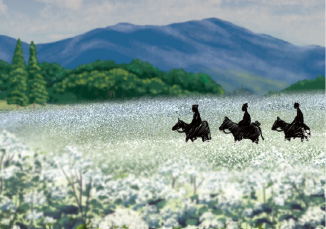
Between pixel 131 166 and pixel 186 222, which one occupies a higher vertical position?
pixel 131 166

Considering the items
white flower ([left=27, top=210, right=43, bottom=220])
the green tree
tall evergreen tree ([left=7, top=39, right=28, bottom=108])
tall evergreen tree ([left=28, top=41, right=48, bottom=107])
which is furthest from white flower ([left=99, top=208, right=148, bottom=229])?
the green tree

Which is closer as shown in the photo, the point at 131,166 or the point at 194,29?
the point at 131,166

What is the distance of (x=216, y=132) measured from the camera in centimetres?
1753

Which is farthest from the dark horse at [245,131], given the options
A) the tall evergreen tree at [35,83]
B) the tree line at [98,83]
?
the tall evergreen tree at [35,83]

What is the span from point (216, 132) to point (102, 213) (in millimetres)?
6641

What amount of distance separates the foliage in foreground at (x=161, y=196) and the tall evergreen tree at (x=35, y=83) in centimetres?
1310

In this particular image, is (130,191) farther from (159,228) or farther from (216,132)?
(216,132)

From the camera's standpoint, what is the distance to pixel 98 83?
91.2 feet

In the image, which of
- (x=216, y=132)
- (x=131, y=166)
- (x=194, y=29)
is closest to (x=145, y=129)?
(x=216, y=132)

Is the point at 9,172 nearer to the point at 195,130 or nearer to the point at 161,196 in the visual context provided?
the point at 161,196

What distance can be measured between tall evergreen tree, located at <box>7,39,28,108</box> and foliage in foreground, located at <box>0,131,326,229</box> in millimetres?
14006

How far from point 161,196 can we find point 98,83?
1650 centimetres

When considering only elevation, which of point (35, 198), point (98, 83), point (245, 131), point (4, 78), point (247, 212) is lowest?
point (247, 212)

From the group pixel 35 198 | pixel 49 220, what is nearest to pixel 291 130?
pixel 49 220
